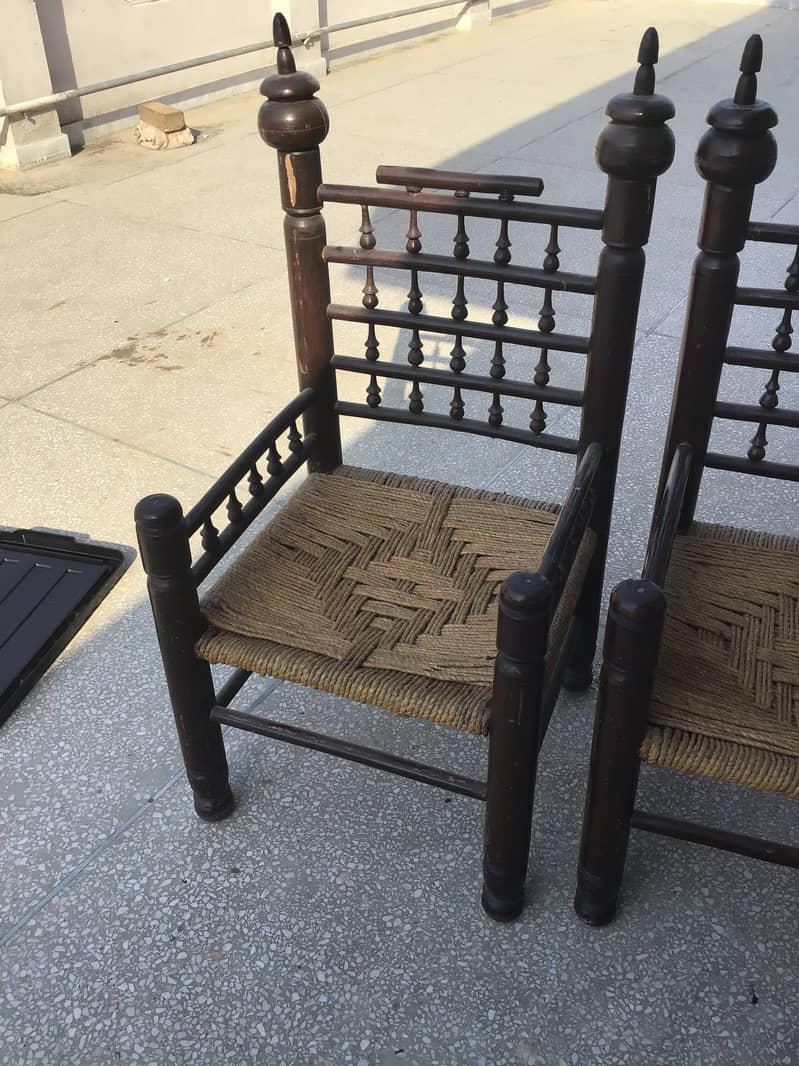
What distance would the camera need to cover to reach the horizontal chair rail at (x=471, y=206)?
146 centimetres

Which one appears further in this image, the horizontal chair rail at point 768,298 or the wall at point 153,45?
the wall at point 153,45

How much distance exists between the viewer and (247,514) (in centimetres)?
163

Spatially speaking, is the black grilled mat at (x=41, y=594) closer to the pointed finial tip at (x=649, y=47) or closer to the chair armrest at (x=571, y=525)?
the chair armrest at (x=571, y=525)

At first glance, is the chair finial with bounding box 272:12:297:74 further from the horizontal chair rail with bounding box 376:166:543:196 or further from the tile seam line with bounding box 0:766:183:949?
the tile seam line with bounding box 0:766:183:949

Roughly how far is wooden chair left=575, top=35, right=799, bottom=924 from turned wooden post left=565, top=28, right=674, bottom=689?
0.10 metres

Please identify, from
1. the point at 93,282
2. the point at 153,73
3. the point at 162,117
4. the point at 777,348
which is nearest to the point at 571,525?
the point at 777,348

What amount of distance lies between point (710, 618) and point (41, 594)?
4.67ft

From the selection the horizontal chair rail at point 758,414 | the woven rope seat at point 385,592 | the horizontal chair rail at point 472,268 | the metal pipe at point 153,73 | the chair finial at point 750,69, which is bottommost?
the metal pipe at point 153,73

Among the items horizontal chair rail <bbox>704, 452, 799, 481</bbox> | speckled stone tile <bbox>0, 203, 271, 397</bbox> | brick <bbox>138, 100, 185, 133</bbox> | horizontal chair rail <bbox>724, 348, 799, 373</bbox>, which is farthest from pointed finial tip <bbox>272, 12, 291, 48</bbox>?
brick <bbox>138, 100, 185, 133</bbox>

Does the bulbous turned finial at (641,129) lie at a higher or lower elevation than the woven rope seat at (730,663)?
higher

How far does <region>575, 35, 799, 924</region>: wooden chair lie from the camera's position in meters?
1.22

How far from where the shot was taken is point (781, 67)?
22.9ft

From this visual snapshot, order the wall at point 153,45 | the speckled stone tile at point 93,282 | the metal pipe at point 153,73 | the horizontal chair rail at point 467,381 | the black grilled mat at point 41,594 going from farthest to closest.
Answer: the wall at point 153,45
the metal pipe at point 153,73
the speckled stone tile at point 93,282
the black grilled mat at point 41,594
the horizontal chair rail at point 467,381

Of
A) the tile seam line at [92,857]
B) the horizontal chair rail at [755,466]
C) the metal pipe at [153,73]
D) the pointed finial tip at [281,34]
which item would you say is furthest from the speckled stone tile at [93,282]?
the horizontal chair rail at [755,466]
